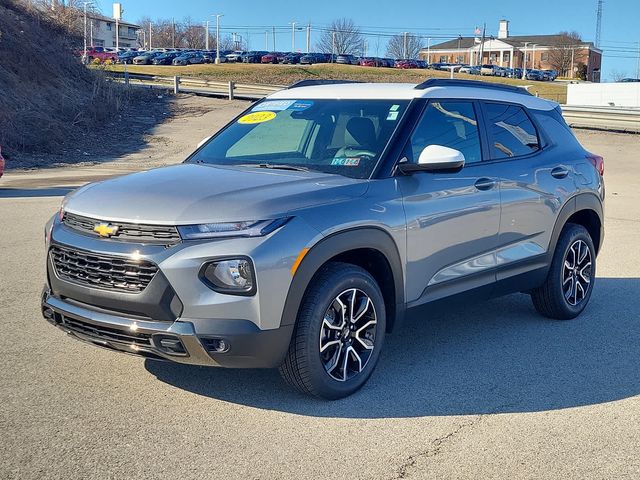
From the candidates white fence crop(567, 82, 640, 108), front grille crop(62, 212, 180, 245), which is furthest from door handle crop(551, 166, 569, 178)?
white fence crop(567, 82, 640, 108)

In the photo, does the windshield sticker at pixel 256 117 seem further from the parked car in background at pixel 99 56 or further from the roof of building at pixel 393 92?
the parked car in background at pixel 99 56

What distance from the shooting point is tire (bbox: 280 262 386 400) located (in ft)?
14.3

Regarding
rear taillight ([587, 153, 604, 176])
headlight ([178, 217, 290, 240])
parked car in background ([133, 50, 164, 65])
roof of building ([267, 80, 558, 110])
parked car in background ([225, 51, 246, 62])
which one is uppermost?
parked car in background ([225, 51, 246, 62])

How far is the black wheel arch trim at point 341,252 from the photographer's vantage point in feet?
13.8

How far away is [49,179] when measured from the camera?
17250 mm

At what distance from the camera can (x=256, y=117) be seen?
5.95 meters

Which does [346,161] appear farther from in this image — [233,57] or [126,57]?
[233,57]

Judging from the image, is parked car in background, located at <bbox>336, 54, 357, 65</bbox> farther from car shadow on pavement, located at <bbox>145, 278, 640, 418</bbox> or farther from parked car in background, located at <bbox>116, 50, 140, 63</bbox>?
car shadow on pavement, located at <bbox>145, 278, 640, 418</bbox>

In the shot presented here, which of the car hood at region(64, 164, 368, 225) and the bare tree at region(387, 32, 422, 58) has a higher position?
the bare tree at region(387, 32, 422, 58)

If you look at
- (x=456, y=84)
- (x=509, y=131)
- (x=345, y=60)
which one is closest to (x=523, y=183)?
(x=509, y=131)

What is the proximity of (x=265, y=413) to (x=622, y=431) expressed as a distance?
1.98 metres

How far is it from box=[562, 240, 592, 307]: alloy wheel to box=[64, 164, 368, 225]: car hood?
261 cm

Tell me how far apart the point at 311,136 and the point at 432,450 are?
7.99 feet

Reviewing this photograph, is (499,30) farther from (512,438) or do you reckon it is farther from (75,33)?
(512,438)
